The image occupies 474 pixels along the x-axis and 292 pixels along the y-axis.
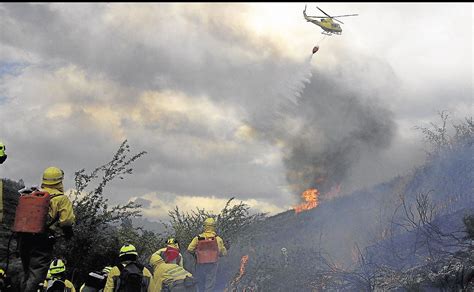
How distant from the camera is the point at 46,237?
688 cm

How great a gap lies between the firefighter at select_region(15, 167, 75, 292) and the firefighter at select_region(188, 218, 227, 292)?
623 cm

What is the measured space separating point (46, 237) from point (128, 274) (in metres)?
1.36

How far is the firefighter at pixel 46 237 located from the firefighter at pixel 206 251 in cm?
623

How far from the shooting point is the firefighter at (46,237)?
6699 mm

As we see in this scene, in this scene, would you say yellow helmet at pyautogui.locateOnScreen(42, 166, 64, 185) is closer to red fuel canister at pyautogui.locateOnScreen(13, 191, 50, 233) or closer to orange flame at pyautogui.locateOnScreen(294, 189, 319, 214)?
red fuel canister at pyautogui.locateOnScreen(13, 191, 50, 233)

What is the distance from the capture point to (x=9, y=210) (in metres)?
14.2

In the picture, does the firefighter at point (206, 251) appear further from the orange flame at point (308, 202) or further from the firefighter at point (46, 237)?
the orange flame at point (308, 202)

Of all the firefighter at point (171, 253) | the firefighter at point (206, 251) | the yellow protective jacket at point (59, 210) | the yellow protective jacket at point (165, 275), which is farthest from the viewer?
the firefighter at point (206, 251)

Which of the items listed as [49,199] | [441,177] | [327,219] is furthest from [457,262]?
[327,219]

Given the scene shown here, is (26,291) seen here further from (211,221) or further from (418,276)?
(418,276)

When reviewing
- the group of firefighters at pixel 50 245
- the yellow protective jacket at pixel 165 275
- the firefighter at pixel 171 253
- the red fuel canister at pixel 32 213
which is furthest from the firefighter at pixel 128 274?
the firefighter at pixel 171 253

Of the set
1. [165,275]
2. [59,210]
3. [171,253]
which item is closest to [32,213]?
[59,210]

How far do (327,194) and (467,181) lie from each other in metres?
33.0

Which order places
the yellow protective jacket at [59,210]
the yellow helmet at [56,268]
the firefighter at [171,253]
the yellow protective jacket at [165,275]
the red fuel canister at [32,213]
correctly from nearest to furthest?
1. the red fuel canister at [32,213]
2. the yellow protective jacket at [59,210]
3. the yellow helmet at [56,268]
4. the yellow protective jacket at [165,275]
5. the firefighter at [171,253]
